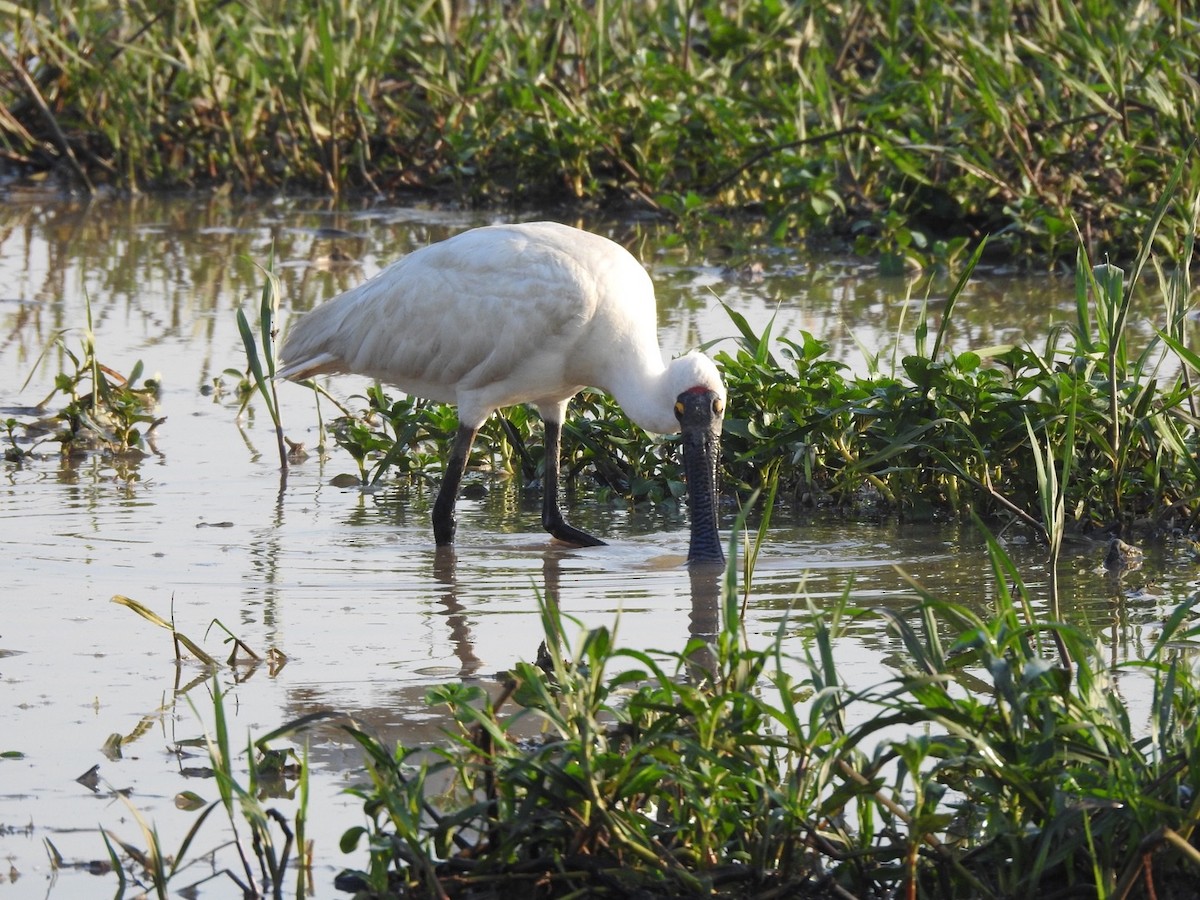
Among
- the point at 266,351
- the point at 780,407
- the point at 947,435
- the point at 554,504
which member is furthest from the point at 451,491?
the point at 947,435

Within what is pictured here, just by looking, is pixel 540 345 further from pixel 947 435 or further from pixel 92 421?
pixel 92 421

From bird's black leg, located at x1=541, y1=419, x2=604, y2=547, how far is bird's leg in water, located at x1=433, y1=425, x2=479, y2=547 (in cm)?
26

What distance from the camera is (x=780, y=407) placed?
6457mm

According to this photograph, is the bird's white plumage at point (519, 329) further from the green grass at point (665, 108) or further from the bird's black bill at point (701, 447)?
the green grass at point (665, 108)

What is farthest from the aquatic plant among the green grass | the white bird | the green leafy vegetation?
the green grass

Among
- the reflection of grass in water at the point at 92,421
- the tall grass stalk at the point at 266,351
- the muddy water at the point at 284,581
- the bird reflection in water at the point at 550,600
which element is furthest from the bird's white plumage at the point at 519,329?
the reflection of grass in water at the point at 92,421

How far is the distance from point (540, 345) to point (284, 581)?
3.93 feet

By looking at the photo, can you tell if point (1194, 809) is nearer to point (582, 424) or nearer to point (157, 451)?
point (582, 424)

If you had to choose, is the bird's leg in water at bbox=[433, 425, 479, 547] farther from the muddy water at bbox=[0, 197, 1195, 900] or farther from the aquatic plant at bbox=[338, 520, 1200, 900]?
the aquatic plant at bbox=[338, 520, 1200, 900]

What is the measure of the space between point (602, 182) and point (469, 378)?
196 inches

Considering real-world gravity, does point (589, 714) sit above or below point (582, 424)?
below

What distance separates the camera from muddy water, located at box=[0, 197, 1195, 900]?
3.96 metres

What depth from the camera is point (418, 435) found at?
6.97 meters

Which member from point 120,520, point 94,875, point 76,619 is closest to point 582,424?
point 120,520
